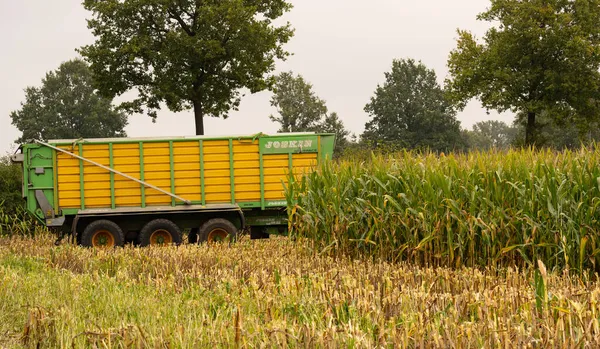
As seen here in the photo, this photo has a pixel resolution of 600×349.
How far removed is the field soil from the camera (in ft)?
15.5

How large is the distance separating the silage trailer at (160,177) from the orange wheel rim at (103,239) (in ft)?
0.08

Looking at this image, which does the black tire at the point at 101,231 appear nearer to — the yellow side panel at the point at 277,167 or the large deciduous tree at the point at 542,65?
the yellow side panel at the point at 277,167

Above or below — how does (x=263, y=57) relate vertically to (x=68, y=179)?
above

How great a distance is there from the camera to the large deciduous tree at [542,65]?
1441 inches

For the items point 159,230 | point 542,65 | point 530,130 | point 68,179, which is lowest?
point 159,230

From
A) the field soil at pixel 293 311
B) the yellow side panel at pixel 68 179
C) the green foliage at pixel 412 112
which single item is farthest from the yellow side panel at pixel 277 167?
the green foliage at pixel 412 112

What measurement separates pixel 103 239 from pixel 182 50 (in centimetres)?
1719

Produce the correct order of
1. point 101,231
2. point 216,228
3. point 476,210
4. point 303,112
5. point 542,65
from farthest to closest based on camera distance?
point 303,112, point 542,65, point 216,228, point 101,231, point 476,210

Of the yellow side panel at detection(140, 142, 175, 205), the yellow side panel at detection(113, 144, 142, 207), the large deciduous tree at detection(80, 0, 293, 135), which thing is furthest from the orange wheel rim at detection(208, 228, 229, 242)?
the large deciduous tree at detection(80, 0, 293, 135)

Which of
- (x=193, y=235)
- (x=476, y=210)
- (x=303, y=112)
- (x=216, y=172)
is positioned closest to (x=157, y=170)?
(x=216, y=172)

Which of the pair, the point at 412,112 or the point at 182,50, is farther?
the point at 412,112

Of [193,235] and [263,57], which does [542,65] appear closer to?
[263,57]

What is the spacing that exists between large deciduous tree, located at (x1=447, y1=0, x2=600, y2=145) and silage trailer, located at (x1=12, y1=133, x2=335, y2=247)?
22.9 metres

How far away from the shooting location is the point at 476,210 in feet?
33.5
